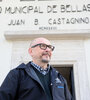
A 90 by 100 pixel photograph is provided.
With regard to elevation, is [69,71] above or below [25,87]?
below

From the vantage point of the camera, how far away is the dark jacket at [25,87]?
73.0 inches

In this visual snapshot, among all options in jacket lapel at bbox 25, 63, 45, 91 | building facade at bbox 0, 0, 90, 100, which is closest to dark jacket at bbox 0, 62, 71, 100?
jacket lapel at bbox 25, 63, 45, 91

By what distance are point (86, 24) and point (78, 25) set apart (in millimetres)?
229

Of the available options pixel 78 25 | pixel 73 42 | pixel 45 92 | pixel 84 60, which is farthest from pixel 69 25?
pixel 45 92

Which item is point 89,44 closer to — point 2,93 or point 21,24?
point 21,24

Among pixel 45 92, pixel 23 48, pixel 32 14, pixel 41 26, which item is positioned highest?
pixel 32 14

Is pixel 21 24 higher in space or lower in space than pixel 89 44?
higher

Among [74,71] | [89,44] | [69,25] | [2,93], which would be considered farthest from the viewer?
[69,25]

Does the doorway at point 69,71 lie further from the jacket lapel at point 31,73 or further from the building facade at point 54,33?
the jacket lapel at point 31,73

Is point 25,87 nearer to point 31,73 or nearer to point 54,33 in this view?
point 31,73

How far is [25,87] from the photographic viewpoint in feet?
6.23

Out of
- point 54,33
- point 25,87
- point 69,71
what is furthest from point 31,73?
point 69,71

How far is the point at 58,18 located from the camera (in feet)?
17.3

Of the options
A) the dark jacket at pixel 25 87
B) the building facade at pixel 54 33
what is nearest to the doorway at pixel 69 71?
the building facade at pixel 54 33
